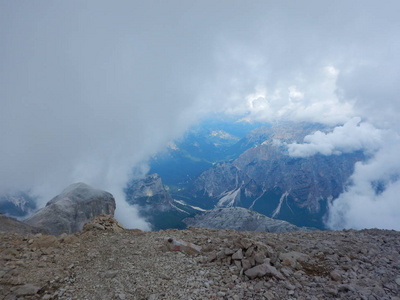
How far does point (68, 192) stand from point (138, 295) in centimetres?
17870

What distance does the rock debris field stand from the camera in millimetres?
9320

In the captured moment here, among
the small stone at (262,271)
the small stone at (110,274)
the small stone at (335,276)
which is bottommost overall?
the small stone at (110,274)

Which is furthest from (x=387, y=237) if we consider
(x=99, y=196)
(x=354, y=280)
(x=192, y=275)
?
(x=99, y=196)

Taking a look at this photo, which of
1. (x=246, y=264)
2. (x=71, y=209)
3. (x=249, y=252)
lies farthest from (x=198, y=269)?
(x=71, y=209)

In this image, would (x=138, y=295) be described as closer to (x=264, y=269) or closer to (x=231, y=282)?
(x=231, y=282)

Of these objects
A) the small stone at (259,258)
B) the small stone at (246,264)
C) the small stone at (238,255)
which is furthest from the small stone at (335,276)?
the small stone at (238,255)

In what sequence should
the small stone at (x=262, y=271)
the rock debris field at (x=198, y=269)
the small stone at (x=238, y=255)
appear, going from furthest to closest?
the small stone at (x=238, y=255) < the small stone at (x=262, y=271) < the rock debris field at (x=198, y=269)

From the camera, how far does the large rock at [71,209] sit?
113025 millimetres

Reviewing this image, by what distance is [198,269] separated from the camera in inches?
450

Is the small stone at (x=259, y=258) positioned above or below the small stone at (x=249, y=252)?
below

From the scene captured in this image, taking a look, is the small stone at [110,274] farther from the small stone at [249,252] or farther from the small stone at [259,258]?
the small stone at [259,258]

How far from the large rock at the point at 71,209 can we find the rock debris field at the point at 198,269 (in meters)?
115

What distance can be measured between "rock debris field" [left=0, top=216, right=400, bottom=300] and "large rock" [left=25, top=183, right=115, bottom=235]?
115 meters

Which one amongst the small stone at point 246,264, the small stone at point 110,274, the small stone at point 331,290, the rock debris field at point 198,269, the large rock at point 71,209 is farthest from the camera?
the large rock at point 71,209
